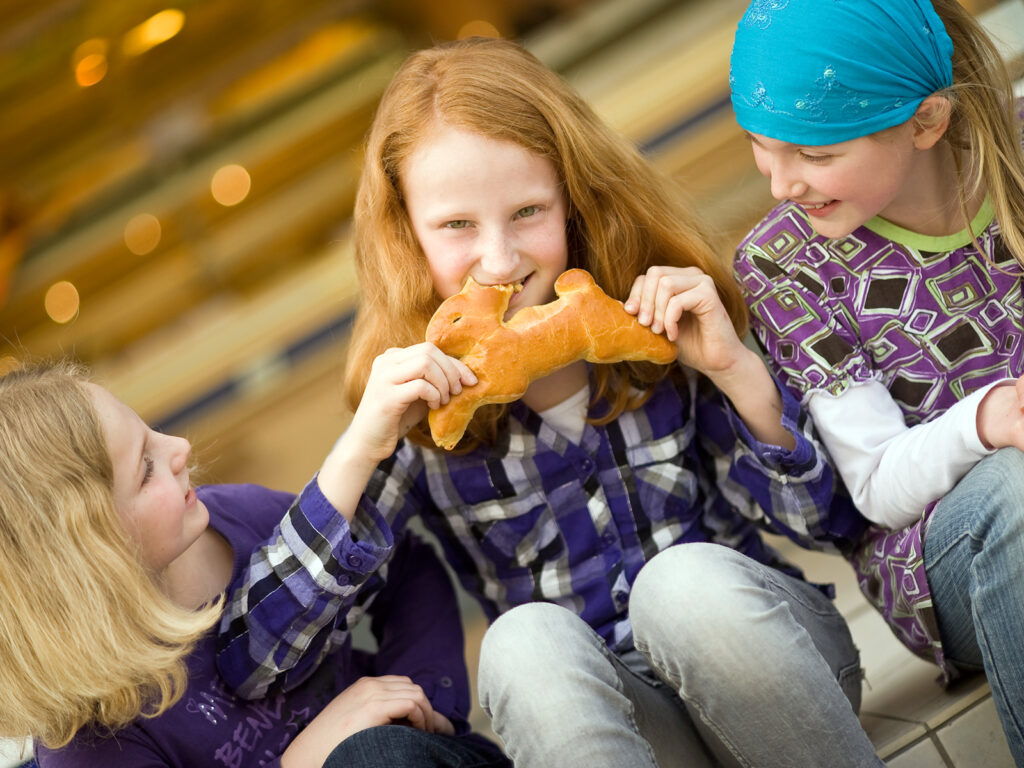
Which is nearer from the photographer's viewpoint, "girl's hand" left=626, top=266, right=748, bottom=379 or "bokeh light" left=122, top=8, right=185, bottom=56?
"girl's hand" left=626, top=266, right=748, bottom=379

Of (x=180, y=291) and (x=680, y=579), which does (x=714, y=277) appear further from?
(x=180, y=291)

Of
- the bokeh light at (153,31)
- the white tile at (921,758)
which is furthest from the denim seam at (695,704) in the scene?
the bokeh light at (153,31)

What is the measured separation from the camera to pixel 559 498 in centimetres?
145

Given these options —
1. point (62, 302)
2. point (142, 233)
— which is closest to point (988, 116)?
point (142, 233)

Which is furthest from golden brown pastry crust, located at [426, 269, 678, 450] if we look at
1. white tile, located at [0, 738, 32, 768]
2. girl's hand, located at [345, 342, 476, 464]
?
white tile, located at [0, 738, 32, 768]

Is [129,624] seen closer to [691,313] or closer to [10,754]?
[10,754]

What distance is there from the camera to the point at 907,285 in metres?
1.39

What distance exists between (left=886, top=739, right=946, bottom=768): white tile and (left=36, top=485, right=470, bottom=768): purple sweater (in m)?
0.58

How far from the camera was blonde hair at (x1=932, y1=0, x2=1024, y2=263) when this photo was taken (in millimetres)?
1308

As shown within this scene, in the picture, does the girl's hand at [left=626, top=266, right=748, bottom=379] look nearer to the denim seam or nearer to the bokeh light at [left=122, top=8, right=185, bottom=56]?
the denim seam

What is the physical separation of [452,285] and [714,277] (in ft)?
1.16

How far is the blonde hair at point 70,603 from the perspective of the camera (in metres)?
1.19

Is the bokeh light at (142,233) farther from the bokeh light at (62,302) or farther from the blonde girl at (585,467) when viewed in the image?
the blonde girl at (585,467)

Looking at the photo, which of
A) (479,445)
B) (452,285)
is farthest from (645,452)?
(452,285)
